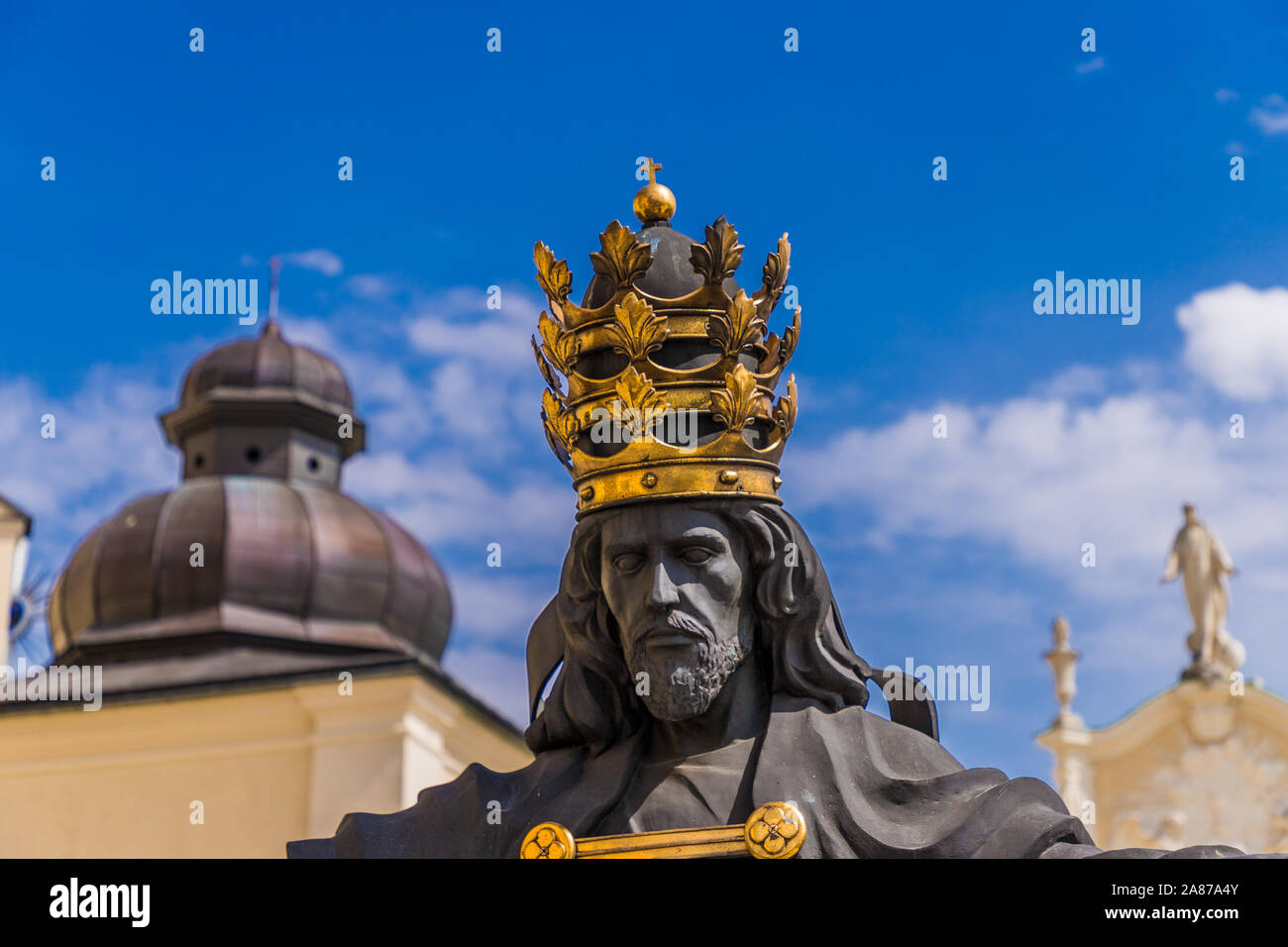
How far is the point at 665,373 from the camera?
23.8 feet

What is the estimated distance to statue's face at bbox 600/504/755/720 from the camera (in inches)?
277

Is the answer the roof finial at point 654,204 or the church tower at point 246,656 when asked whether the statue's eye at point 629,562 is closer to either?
the roof finial at point 654,204

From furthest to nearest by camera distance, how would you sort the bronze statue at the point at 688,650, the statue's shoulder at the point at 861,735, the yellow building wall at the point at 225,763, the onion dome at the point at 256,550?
the onion dome at the point at 256,550 < the yellow building wall at the point at 225,763 < the statue's shoulder at the point at 861,735 < the bronze statue at the point at 688,650

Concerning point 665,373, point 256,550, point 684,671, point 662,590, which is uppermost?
point 256,550

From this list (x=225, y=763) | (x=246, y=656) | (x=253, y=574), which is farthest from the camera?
(x=253, y=574)

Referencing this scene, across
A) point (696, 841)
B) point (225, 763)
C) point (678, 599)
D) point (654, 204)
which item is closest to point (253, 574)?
point (225, 763)

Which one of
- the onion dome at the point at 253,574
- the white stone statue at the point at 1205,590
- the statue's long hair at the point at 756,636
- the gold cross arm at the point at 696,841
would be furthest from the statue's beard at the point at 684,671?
the white stone statue at the point at 1205,590

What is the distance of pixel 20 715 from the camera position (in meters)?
30.7

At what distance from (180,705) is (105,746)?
1.10 m

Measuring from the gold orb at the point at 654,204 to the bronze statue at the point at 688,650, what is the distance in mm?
272

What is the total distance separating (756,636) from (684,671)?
35 centimetres

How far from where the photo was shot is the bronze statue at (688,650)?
6.97 metres

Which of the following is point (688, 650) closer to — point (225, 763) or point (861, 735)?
point (861, 735)

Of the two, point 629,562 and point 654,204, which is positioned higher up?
point 654,204
